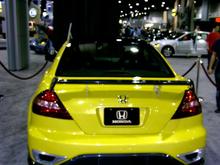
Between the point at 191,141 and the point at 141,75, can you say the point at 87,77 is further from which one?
the point at 191,141

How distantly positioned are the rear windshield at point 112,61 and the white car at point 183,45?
16.0m

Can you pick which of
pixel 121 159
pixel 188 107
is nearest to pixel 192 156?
pixel 188 107

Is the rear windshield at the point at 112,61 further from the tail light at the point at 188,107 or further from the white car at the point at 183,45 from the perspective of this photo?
the white car at the point at 183,45

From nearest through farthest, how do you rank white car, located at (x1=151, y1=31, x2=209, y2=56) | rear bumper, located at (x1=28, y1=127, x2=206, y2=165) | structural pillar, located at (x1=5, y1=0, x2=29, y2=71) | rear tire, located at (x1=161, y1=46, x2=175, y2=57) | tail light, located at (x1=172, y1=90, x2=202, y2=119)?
rear bumper, located at (x1=28, y1=127, x2=206, y2=165), tail light, located at (x1=172, y1=90, x2=202, y2=119), structural pillar, located at (x1=5, y1=0, x2=29, y2=71), white car, located at (x1=151, y1=31, x2=209, y2=56), rear tire, located at (x1=161, y1=46, x2=175, y2=57)

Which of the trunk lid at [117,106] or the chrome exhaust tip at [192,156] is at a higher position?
the trunk lid at [117,106]

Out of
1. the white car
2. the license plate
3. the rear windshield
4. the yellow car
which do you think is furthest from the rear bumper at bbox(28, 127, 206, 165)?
the white car

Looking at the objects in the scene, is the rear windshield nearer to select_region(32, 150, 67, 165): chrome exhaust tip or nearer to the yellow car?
the yellow car

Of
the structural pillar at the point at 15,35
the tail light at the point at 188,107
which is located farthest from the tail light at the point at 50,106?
the structural pillar at the point at 15,35

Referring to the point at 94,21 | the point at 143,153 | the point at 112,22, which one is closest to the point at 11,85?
the point at 143,153

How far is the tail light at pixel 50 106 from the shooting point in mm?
3486

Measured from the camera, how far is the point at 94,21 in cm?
2377

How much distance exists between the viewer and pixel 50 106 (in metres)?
3.54

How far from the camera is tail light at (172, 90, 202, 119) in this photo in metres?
3.59

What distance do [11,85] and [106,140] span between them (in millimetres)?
7108
